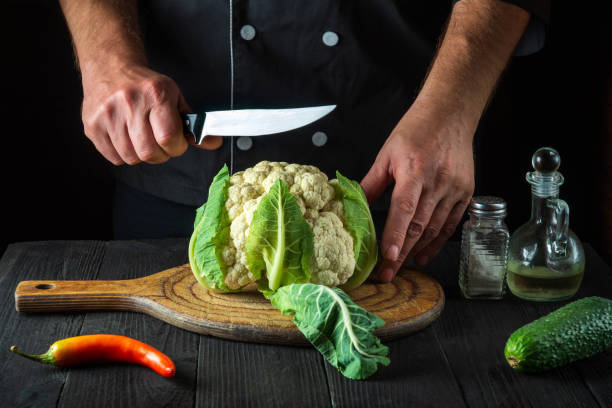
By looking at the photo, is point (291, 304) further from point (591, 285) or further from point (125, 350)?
point (591, 285)

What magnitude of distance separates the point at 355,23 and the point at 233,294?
795 mm

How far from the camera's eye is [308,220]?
1226 mm

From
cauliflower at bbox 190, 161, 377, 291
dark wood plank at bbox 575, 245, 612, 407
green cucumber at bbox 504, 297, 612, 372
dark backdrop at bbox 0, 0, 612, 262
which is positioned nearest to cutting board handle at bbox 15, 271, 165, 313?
cauliflower at bbox 190, 161, 377, 291

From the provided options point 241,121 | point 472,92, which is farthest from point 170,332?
point 472,92

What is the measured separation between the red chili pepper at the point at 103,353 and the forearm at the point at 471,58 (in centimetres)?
80

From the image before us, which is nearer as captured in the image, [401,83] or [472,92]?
[472,92]

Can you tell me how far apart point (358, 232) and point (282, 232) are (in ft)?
0.58

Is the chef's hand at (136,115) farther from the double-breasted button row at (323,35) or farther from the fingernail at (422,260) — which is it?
the fingernail at (422,260)

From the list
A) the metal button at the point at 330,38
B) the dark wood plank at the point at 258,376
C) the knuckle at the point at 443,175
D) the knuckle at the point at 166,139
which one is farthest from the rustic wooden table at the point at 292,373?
the metal button at the point at 330,38

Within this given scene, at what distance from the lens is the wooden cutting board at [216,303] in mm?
1118

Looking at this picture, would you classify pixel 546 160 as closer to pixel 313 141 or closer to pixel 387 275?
pixel 387 275

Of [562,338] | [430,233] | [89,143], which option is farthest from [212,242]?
[89,143]

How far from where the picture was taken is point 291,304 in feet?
3.61

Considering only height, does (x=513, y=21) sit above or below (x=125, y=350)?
above
